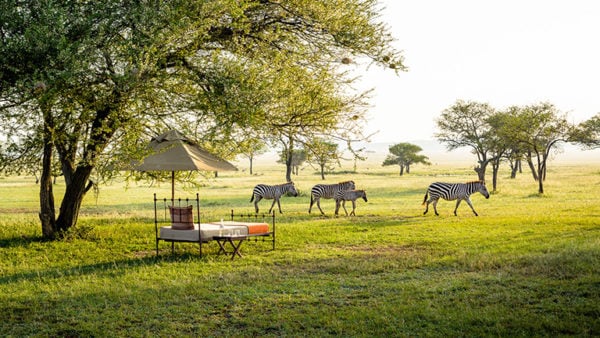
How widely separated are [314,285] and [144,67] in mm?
6453

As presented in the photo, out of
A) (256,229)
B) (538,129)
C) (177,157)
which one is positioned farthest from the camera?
(538,129)

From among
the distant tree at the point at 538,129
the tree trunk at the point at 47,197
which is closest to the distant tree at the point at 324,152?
the tree trunk at the point at 47,197

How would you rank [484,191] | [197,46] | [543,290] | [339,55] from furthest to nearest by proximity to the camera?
[484,191], [339,55], [197,46], [543,290]

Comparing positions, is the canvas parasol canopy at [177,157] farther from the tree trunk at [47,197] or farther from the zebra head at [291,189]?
the zebra head at [291,189]

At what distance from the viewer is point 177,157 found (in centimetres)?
1541

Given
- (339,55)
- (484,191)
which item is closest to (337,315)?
(339,55)

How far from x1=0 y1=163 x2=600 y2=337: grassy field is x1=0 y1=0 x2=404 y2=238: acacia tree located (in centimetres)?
295

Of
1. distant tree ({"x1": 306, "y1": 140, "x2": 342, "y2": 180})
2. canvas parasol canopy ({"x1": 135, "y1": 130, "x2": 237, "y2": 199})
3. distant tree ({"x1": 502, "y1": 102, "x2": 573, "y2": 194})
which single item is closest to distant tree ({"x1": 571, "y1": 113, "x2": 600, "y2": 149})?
distant tree ({"x1": 502, "y1": 102, "x2": 573, "y2": 194})

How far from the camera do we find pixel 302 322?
909 cm

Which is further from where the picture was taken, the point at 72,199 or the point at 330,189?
the point at 330,189

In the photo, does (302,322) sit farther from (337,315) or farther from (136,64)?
(136,64)

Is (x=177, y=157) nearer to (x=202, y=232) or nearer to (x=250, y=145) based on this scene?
(x=202, y=232)

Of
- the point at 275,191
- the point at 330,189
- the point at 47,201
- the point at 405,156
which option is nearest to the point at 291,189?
the point at 275,191

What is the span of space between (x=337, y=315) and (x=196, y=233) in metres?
6.56
